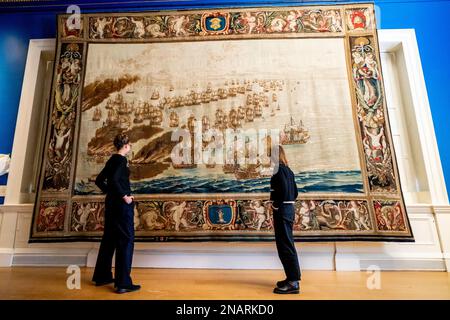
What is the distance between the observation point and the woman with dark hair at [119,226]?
2.54 m

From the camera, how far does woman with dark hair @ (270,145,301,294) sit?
2.52 metres

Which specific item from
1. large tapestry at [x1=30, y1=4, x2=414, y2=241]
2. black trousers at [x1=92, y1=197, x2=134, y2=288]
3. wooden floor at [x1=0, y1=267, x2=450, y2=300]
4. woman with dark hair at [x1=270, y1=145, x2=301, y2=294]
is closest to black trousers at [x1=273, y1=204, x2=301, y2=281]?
woman with dark hair at [x1=270, y1=145, x2=301, y2=294]

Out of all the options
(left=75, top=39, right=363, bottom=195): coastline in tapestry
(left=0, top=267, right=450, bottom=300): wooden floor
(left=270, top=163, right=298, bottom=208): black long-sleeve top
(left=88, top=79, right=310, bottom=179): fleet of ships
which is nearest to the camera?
(left=0, top=267, right=450, bottom=300): wooden floor

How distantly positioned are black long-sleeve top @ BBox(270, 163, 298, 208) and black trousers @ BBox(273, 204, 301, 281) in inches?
2.7

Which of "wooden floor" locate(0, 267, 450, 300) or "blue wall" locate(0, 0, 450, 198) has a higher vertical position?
"blue wall" locate(0, 0, 450, 198)

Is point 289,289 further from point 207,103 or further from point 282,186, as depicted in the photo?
point 207,103

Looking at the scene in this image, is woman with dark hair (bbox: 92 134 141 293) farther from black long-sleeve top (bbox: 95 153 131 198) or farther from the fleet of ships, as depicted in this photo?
the fleet of ships

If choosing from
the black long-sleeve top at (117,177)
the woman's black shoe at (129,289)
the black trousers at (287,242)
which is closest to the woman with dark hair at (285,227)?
the black trousers at (287,242)

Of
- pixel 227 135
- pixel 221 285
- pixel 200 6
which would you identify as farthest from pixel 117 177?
pixel 200 6

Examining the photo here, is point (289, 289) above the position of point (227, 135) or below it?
below

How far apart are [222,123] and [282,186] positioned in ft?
5.63

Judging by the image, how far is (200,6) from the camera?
4602 mm
